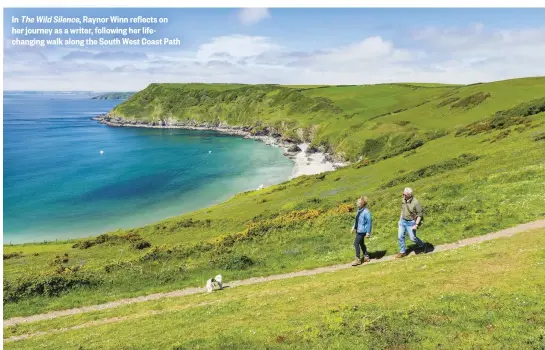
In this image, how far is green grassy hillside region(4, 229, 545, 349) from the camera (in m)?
12.3

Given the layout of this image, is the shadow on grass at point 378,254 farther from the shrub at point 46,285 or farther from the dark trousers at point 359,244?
the shrub at point 46,285

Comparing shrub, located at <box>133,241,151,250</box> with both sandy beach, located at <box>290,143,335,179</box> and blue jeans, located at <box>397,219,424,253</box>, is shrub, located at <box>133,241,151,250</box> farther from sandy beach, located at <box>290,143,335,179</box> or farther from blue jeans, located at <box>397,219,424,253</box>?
sandy beach, located at <box>290,143,335,179</box>

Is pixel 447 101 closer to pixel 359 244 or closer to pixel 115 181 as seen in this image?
pixel 115 181

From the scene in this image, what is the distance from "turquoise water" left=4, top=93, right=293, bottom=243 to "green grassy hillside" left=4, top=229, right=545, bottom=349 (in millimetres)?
65000

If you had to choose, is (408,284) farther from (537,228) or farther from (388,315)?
(537,228)

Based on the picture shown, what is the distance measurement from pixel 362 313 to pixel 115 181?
386 feet

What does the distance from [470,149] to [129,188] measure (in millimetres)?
87923

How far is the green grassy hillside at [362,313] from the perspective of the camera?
40.3 feet

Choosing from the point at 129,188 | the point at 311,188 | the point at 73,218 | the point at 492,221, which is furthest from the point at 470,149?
the point at 129,188

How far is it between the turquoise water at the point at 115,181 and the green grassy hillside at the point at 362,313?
6500cm

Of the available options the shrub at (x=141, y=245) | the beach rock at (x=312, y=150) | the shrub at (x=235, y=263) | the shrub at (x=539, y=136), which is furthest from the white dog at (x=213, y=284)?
the beach rock at (x=312, y=150)

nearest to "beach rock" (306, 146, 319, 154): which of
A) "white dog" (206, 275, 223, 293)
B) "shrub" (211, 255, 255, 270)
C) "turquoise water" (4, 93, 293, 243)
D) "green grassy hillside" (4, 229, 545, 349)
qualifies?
"turquoise water" (4, 93, 293, 243)

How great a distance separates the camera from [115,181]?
120312mm

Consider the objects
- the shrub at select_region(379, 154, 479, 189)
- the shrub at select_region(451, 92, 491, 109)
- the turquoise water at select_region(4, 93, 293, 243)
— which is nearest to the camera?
the shrub at select_region(379, 154, 479, 189)
